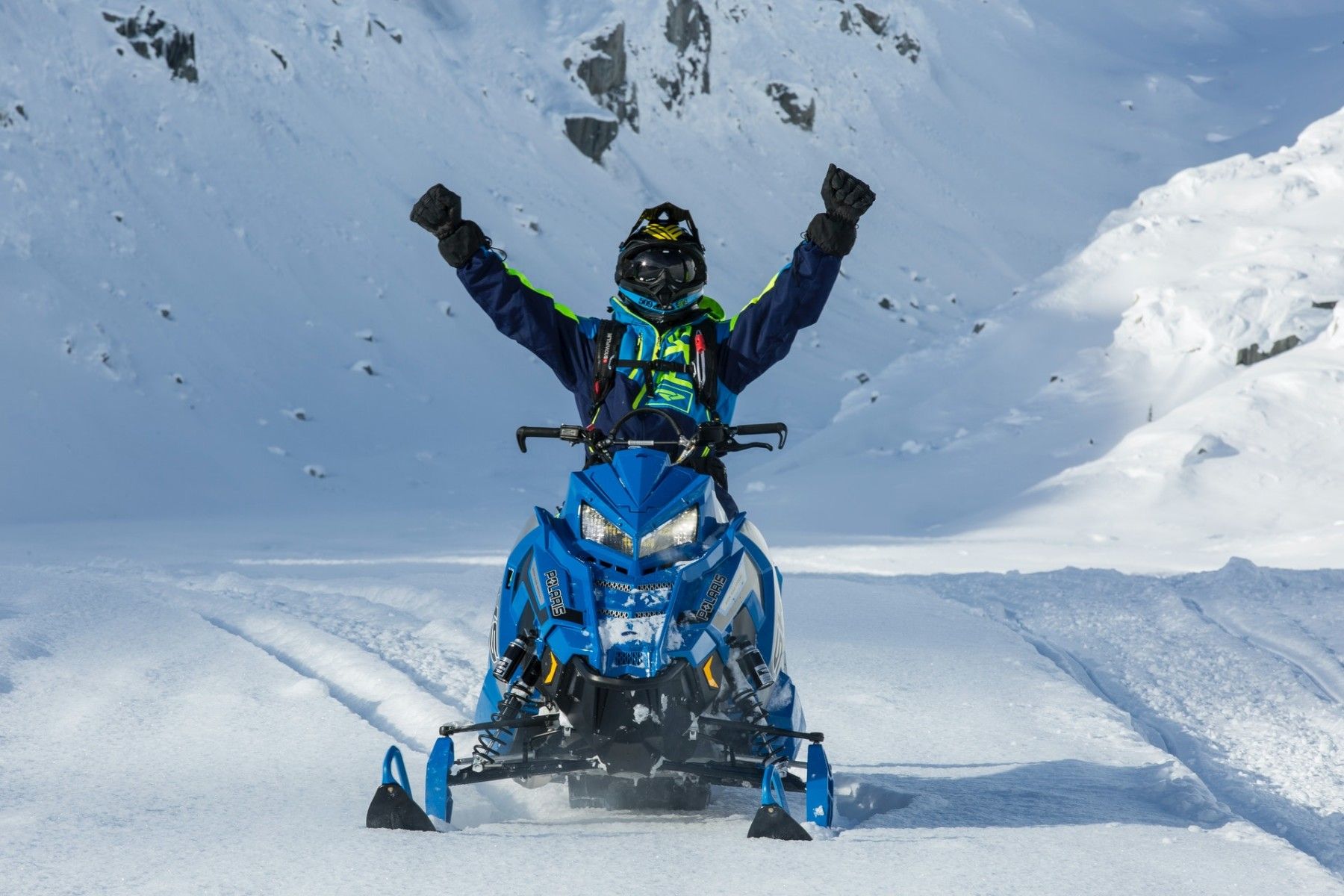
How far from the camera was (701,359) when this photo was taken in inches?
176

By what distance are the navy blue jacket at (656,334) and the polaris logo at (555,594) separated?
0.79 m

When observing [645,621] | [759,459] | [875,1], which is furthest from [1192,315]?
[875,1]

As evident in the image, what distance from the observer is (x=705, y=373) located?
4.46 m

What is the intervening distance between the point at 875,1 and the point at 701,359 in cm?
4744

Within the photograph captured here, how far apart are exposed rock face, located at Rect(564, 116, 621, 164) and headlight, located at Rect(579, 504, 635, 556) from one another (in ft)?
106

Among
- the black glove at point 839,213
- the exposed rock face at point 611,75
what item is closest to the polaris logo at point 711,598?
the black glove at point 839,213

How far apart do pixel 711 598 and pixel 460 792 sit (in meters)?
1.17

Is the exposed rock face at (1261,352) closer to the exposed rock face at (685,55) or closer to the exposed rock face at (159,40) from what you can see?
the exposed rock face at (159,40)

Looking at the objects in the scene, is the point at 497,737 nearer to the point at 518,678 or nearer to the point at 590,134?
the point at 518,678

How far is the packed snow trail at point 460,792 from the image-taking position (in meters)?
3.28

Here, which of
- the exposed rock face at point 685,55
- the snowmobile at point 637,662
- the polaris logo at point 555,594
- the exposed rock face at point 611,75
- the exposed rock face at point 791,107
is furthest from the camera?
the exposed rock face at point 791,107

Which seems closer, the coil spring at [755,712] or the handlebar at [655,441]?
the coil spring at [755,712]

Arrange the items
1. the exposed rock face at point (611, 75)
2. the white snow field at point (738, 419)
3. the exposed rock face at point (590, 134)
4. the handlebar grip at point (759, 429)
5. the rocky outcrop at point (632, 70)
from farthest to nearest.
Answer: the exposed rock face at point (611, 75), the rocky outcrop at point (632, 70), the exposed rock face at point (590, 134), the handlebar grip at point (759, 429), the white snow field at point (738, 419)

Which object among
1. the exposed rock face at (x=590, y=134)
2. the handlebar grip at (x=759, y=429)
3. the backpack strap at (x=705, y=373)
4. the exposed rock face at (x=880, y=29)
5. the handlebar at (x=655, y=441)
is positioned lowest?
the handlebar at (x=655, y=441)
